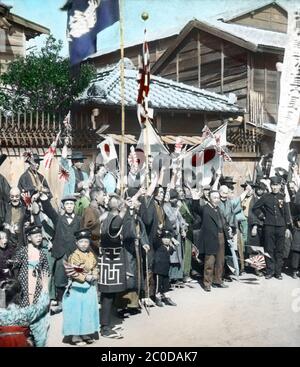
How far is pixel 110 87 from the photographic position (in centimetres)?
694

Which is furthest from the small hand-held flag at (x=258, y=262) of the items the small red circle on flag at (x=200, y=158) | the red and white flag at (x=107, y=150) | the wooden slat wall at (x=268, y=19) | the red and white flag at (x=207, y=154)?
the wooden slat wall at (x=268, y=19)

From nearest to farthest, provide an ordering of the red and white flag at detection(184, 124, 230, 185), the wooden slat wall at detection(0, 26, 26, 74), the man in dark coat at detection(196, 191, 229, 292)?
1. the wooden slat wall at detection(0, 26, 26, 74)
2. the man in dark coat at detection(196, 191, 229, 292)
3. the red and white flag at detection(184, 124, 230, 185)

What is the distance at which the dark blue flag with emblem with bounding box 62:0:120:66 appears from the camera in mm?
5715

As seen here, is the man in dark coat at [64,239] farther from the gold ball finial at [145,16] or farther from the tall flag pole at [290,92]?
the tall flag pole at [290,92]

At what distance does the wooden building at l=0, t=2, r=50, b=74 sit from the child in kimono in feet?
8.95

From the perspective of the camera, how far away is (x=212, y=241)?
6930 mm

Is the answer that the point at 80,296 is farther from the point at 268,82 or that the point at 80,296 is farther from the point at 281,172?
the point at 268,82

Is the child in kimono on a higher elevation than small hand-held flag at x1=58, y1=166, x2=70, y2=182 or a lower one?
lower

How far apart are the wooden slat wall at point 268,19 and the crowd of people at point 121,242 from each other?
212cm

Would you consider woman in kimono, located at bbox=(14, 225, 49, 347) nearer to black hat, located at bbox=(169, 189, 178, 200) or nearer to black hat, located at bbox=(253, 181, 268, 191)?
black hat, located at bbox=(169, 189, 178, 200)

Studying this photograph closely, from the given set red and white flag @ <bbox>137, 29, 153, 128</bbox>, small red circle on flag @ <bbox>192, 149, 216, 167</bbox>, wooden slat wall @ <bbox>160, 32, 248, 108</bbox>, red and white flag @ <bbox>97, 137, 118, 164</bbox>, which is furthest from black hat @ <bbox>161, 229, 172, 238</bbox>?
wooden slat wall @ <bbox>160, 32, 248, 108</bbox>

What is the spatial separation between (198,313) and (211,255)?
1215 millimetres

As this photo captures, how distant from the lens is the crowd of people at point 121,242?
499cm
